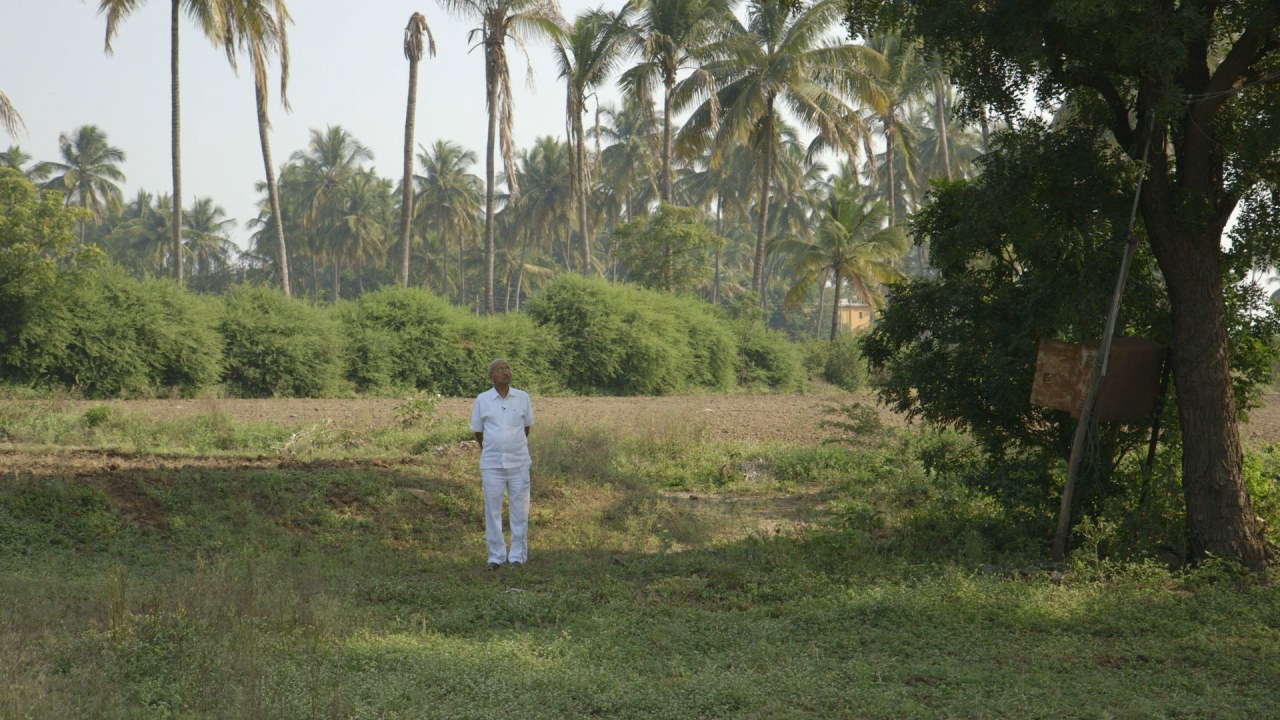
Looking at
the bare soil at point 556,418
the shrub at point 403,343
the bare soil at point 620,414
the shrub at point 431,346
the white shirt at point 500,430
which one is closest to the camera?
the white shirt at point 500,430

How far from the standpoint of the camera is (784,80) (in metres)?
32.1

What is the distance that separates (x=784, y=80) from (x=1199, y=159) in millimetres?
25738

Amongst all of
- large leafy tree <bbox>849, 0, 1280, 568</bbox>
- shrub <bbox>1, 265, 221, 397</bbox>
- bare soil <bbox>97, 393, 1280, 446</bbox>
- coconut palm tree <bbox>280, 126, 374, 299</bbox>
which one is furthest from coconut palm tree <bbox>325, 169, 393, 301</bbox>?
large leafy tree <bbox>849, 0, 1280, 568</bbox>

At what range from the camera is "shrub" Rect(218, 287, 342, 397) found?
Result: 73.7 ft

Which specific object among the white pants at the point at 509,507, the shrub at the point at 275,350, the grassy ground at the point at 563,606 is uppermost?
the shrub at the point at 275,350

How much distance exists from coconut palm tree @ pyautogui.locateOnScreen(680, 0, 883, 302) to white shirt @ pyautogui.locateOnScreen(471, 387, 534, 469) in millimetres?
24895

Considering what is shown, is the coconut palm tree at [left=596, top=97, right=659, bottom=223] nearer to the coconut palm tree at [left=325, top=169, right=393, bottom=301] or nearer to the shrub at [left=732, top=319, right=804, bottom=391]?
the coconut palm tree at [left=325, top=169, right=393, bottom=301]

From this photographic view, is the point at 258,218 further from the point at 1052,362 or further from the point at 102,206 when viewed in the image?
the point at 1052,362

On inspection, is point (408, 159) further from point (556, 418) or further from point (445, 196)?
point (445, 196)

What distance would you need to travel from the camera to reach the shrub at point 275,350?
73.7 feet

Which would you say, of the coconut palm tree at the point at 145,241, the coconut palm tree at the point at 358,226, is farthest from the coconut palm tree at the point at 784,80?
the coconut palm tree at the point at 145,241

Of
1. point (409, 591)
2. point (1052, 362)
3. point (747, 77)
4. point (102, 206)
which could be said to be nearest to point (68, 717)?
point (409, 591)

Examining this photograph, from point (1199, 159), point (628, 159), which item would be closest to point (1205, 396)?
point (1199, 159)

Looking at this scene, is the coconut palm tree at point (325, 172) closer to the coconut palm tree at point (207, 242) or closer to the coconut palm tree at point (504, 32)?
the coconut palm tree at point (207, 242)
